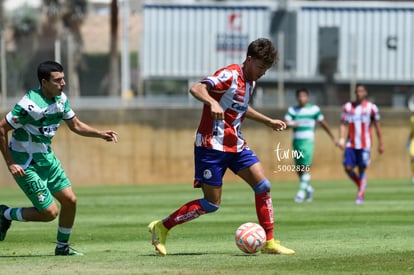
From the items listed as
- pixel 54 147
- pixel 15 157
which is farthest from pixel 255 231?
pixel 54 147

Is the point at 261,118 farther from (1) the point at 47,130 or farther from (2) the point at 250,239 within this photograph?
(1) the point at 47,130

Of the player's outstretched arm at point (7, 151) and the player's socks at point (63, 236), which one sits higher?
the player's outstretched arm at point (7, 151)

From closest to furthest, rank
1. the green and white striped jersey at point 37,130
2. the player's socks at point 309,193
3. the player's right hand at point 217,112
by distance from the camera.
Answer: the player's right hand at point 217,112 → the green and white striped jersey at point 37,130 → the player's socks at point 309,193

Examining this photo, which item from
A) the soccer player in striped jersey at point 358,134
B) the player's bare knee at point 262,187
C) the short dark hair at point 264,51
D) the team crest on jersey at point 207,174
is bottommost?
the soccer player in striped jersey at point 358,134

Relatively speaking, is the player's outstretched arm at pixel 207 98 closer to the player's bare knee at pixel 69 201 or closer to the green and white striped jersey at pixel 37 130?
the green and white striped jersey at pixel 37 130

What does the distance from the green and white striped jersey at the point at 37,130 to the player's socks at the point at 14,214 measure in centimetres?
65

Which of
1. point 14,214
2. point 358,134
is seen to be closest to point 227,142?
point 14,214

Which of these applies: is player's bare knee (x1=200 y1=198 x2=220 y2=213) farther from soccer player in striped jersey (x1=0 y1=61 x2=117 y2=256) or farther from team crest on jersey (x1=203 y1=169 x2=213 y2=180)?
soccer player in striped jersey (x1=0 y1=61 x2=117 y2=256)

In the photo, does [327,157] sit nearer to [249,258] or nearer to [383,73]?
[383,73]

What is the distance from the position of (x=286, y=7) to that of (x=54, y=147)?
1715cm

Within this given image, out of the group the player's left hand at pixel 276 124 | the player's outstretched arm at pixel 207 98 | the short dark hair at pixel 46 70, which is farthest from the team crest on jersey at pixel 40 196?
the player's left hand at pixel 276 124

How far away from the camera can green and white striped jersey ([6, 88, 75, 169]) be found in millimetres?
11586

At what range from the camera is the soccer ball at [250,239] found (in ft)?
37.0

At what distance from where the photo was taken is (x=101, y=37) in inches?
2389
